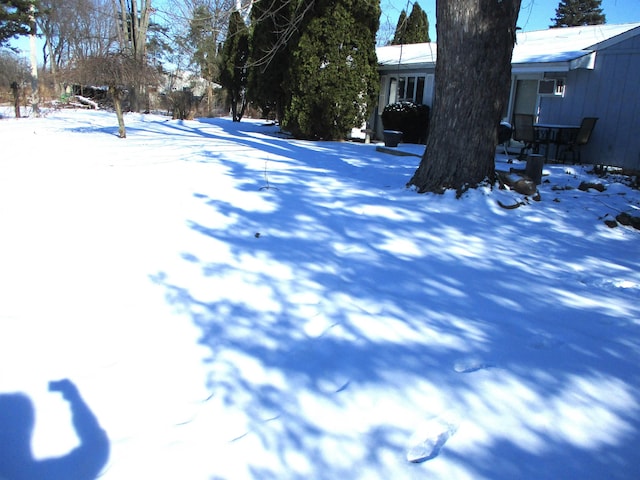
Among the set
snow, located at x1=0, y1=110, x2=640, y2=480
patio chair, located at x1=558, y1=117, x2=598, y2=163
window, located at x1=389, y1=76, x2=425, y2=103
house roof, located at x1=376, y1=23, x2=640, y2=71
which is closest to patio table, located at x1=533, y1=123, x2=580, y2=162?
patio chair, located at x1=558, y1=117, x2=598, y2=163

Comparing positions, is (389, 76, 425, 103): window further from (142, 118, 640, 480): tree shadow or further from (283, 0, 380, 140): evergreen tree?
(142, 118, 640, 480): tree shadow

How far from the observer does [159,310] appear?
11.2 feet

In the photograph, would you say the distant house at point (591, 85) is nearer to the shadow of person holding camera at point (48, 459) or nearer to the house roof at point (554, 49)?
the house roof at point (554, 49)

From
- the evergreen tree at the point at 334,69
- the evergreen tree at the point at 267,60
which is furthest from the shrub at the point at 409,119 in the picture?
the evergreen tree at the point at 267,60

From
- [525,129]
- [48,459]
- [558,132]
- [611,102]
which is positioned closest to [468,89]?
[525,129]

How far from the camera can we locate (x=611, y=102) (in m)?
10.2

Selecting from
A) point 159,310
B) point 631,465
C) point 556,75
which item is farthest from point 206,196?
point 556,75

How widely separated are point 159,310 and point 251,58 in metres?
15.7

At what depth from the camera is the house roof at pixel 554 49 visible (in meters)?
10.5

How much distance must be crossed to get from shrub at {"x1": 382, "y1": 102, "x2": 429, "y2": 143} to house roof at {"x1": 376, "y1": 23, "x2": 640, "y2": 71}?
127 centimetres

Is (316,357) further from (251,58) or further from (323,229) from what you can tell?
(251,58)

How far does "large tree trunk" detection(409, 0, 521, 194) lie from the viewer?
5672 mm

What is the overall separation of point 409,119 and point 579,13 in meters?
28.2

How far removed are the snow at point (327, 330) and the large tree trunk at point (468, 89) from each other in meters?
0.38
